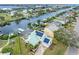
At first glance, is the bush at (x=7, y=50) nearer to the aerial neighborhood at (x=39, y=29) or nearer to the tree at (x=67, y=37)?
the aerial neighborhood at (x=39, y=29)

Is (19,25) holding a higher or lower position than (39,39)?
higher

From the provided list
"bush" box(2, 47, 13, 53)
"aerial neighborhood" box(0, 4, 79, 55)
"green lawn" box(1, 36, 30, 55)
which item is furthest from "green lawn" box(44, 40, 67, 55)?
"bush" box(2, 47, 13, 53)

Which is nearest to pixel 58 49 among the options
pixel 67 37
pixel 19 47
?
pixel 67 37

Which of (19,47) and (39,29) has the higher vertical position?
(39,29)

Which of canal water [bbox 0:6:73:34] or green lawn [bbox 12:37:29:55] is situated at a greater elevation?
canal water [bbox 0:6:73:34]

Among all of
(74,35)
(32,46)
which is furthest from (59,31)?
(32,46)

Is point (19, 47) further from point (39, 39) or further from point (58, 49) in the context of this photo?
point (58, 49)

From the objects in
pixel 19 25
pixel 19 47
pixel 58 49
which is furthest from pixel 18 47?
pixel 58 49

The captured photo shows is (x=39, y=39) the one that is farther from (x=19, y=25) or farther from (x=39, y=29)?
(x=19, y=25)

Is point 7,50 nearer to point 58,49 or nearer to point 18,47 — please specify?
point 18,47

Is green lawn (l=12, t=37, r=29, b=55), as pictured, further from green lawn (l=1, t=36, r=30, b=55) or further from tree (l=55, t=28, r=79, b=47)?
tree (l=55, t=28, r=79, b=47)
